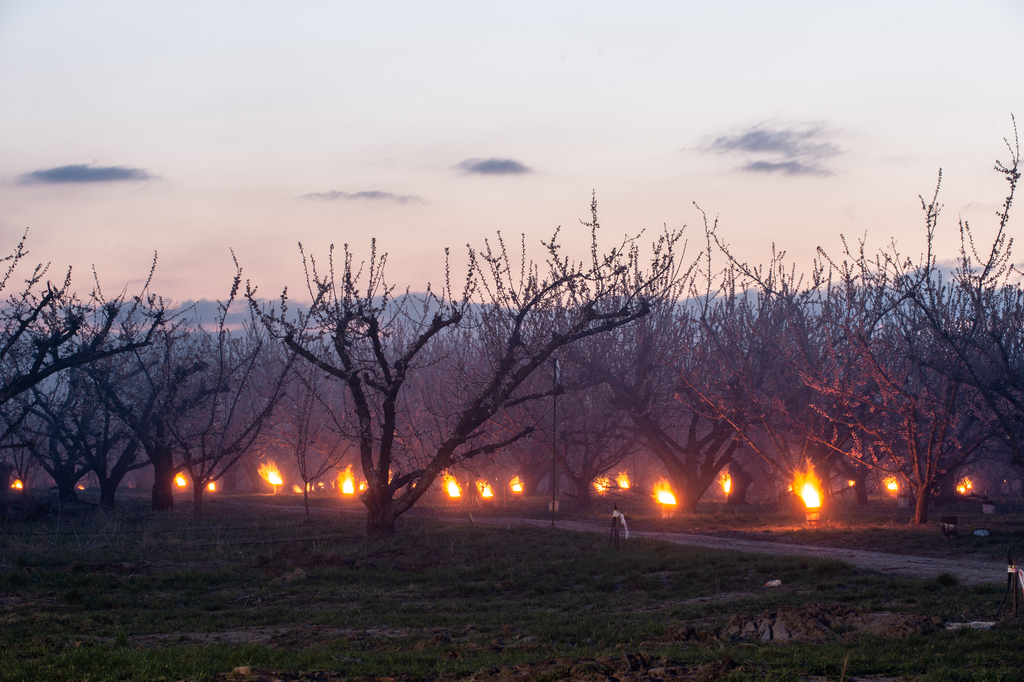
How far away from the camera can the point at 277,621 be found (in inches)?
479

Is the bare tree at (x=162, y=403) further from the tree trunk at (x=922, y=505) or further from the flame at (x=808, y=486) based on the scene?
the tree trunk at (x=922, y=505)

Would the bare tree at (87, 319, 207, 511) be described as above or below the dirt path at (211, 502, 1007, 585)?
above

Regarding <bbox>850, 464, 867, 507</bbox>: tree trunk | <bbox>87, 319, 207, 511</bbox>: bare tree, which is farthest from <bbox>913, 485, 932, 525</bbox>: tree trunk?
<bbox>87, 319, 207, 511</bbox>: bare tree

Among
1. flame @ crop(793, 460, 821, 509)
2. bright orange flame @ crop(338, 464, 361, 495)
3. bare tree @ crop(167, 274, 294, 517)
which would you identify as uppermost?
bare tree @ crop(167, 274, 294, 517)

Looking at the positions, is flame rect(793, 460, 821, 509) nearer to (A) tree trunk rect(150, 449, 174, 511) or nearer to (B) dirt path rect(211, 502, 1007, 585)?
(B) dirt path rect(211, 502, 1007, 585)

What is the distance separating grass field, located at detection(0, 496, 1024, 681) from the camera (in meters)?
8.29

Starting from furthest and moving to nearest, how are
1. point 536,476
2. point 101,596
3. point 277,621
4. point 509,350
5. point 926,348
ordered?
point 536,476 → point 926,348 → point 509,350 → point 101,596 → point 277,621

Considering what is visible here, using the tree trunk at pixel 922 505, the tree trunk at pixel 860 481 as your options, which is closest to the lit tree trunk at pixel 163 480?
the tree trunk at pixel 922 505

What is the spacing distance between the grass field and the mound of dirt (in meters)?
0.04

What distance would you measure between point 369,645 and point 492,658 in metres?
2.05

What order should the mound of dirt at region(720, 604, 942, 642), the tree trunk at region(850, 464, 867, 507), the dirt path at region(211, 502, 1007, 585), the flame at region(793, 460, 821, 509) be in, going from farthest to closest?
the tree trunk at region(850, 464, 867, 507)
the flame at region(793, 460, 821, 509)
the dirt path at region(211, 502, 1007, 585)
the mound of dirt at region(720, 604, 942, 642)

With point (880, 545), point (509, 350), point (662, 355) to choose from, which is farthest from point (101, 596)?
point (662, 355)

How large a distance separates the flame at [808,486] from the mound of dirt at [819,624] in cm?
1504

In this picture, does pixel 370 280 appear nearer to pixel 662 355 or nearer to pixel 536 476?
pixel 662 355
